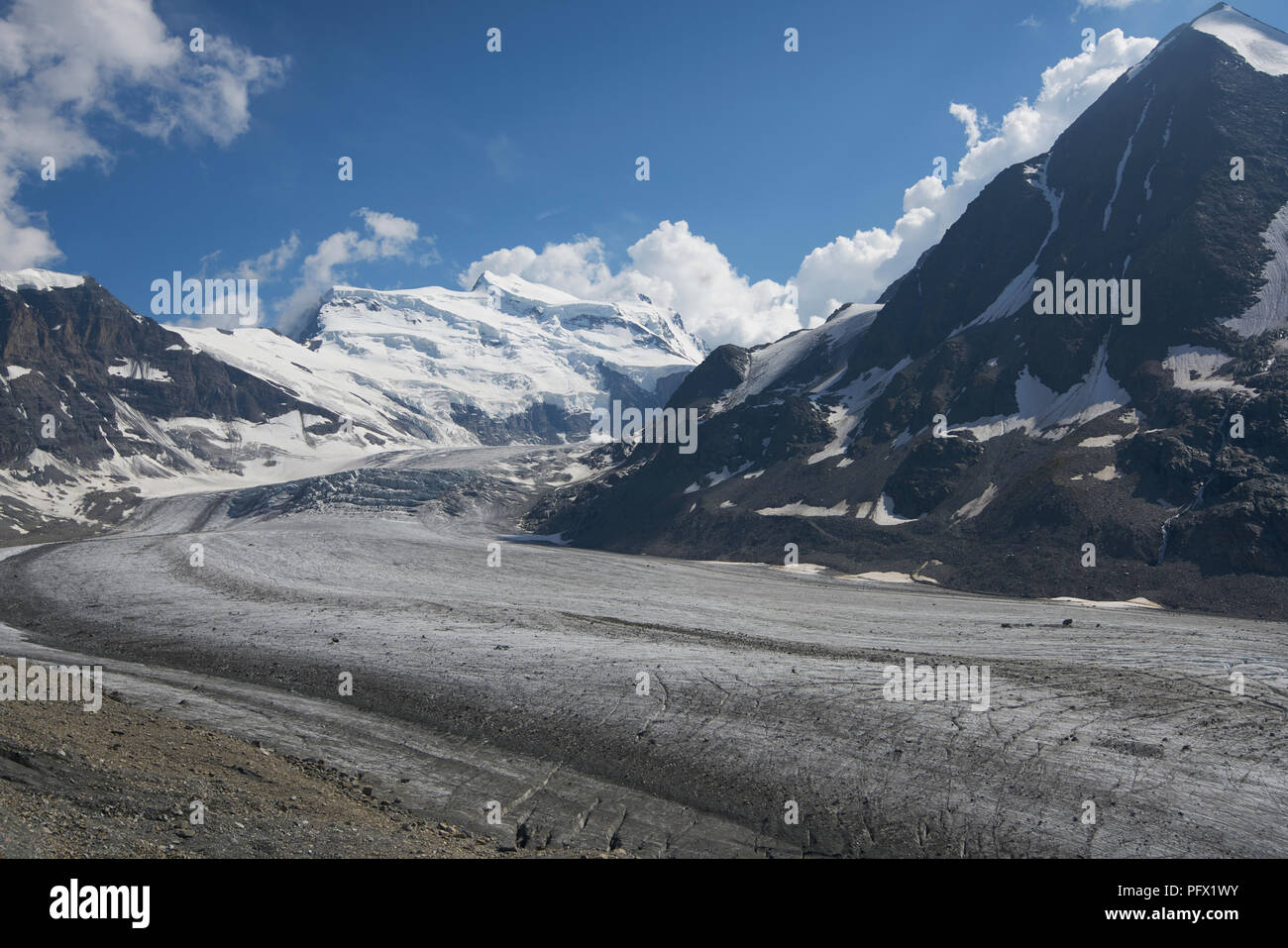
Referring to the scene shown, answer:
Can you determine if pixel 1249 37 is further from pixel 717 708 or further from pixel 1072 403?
pixel 717 708

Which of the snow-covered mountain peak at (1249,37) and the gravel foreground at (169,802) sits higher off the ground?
the snow-covered mountain peak at (1249,37)

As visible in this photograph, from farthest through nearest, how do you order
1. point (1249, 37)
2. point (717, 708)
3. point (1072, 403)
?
point (1249, 37) → point (1072, 403) → point (717, 708)

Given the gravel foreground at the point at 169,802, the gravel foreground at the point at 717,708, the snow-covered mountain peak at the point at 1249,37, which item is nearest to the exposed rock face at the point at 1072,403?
the snow-covered mountain peak at the point at 1249,37

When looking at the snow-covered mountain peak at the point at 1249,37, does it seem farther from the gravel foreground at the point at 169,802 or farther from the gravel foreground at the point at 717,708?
the gravel foreground at the point at 169,802

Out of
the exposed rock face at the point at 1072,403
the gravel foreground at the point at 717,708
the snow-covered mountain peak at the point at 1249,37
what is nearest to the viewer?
the gravel foreground at the point at 717,708

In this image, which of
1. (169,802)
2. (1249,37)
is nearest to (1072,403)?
(1249,37)

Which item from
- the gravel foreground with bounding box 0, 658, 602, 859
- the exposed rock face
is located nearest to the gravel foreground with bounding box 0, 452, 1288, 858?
the gravel foreground with bounding box 0, 658, 602, 859

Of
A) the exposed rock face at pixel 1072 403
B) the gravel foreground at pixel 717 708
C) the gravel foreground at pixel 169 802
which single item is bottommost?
the gravel foreground at pixel 717 708

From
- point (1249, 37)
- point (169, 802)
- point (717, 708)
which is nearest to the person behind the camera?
point (169, 802)
